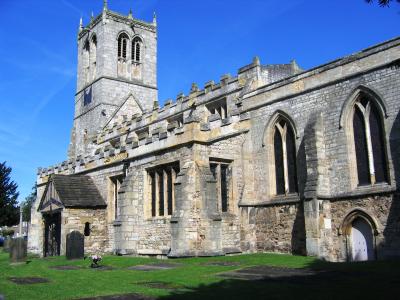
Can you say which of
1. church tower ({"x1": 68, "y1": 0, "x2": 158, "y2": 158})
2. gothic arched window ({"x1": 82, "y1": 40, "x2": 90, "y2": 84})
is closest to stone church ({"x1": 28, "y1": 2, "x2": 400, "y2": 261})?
church tower ({"x1": 68, "y1": 0, "x2": 158, "y2": 158})

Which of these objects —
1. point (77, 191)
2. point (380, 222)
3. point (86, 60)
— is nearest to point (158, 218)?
point (77, 191)

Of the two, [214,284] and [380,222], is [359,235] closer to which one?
[380,222]

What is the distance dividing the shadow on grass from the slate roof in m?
15.4

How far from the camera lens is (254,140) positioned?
22.8m

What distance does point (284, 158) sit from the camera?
2136 cm

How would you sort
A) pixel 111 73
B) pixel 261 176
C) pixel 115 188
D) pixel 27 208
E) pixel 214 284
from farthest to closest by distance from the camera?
pixel 27 208
pixel 111 73
pixel 115 188
pixel 261 176
pixel 214 284

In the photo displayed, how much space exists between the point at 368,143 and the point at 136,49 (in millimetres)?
35820

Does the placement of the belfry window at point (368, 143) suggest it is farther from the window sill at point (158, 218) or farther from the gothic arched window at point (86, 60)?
the gothic arched window at point (86, 60)

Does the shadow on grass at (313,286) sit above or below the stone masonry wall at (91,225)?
below

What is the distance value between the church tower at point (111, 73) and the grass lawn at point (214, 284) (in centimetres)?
2964

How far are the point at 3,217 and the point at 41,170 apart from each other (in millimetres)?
13944

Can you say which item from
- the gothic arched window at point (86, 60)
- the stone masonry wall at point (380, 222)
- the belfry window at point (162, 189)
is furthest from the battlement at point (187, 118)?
the gothic arched window at point (86, 60)

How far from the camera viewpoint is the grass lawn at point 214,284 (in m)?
9.80

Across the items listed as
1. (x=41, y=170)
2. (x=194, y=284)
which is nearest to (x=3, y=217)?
(x=41, y=170)
